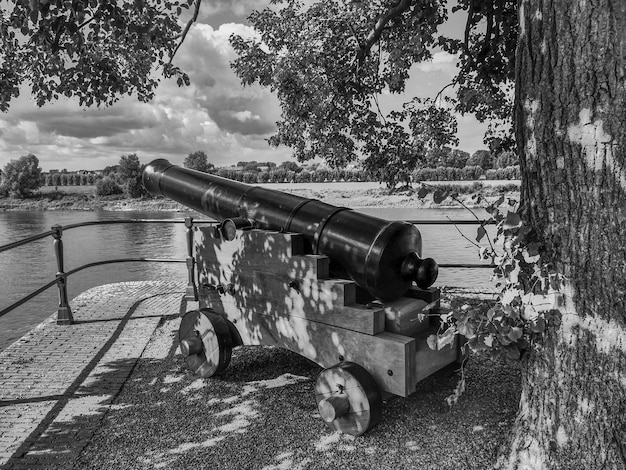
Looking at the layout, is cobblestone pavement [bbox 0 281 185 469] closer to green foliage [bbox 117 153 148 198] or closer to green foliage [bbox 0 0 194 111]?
green foliage [bbox 0 0 194 111]

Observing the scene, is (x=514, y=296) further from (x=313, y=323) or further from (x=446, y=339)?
(x=313, y=323)

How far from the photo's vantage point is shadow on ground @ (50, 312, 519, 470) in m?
2.77

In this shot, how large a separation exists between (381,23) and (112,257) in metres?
20.9

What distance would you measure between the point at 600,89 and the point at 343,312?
5.93 feet

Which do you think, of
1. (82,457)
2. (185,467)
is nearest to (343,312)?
(185,467)

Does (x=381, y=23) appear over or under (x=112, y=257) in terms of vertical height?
over

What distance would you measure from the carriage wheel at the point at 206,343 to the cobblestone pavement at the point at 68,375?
1.98 ft

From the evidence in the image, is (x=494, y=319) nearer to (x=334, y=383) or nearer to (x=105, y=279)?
(x=334, y=383)

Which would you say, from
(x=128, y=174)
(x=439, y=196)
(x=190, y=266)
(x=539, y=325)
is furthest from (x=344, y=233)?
(x=128, y=174)

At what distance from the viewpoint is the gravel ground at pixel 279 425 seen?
2.77 m

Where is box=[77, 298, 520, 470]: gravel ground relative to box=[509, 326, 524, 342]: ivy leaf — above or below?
below

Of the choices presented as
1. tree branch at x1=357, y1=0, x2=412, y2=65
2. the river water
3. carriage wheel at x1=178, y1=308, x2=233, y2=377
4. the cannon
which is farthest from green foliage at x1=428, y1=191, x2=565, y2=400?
tree branch at x1=357, y1=0, x2=412, y2=65

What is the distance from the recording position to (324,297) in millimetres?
3176

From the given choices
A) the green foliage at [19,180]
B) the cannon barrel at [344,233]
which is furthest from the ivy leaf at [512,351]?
the green foliage at [19,180]
